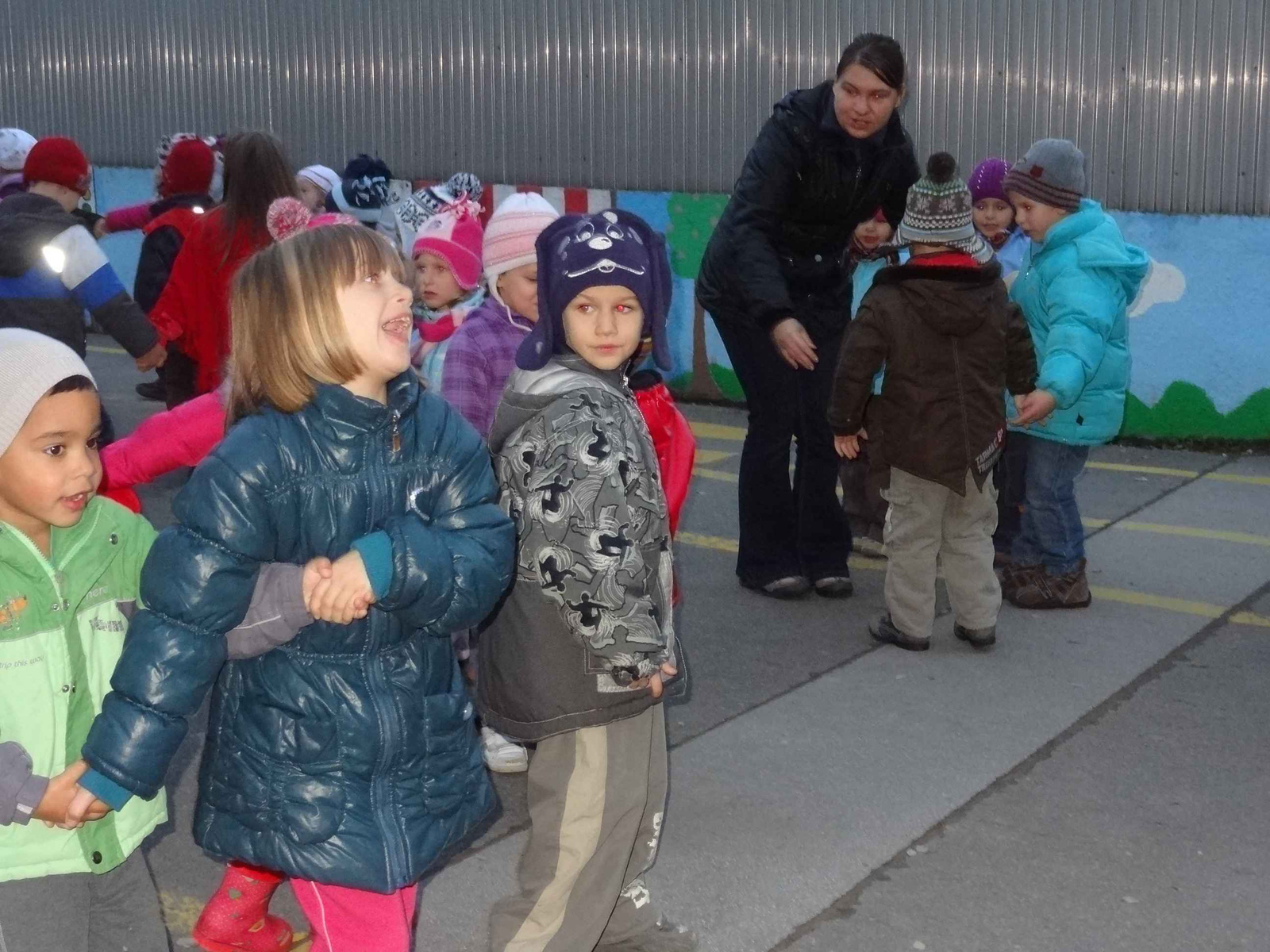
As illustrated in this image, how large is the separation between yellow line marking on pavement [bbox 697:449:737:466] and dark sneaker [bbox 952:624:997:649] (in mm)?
3402

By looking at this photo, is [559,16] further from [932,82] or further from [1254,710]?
[1254,710]

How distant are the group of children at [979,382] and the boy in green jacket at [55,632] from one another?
321 centimetres

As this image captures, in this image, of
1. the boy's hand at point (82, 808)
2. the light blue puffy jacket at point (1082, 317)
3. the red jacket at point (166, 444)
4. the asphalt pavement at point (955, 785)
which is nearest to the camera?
the boy's hand at point (82, 808)

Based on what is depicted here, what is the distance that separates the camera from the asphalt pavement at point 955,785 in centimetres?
373

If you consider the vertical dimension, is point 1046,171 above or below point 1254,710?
above

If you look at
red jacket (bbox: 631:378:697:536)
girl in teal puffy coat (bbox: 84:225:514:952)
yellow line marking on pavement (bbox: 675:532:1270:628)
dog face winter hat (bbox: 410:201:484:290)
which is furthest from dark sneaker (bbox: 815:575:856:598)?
girl in teal puffy coat (bbox: 84:225:514:952)

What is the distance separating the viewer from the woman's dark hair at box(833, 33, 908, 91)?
561 centimetres

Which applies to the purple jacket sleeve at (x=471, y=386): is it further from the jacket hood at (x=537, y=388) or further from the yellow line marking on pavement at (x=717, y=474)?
the yellow line marking on pavement at (x=717, y=474)

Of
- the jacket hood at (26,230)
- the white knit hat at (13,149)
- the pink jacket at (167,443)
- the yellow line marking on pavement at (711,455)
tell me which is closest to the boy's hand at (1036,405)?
the pink jacket at (167,443)

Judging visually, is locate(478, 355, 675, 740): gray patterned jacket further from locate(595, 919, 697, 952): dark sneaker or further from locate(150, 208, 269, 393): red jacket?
locate(150, 208, 269, 393): red jacket

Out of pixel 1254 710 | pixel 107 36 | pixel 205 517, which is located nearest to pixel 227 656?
pixel 205 517

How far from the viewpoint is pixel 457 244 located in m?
4.89

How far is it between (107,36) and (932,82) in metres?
9.34

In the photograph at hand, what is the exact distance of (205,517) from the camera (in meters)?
2.53
